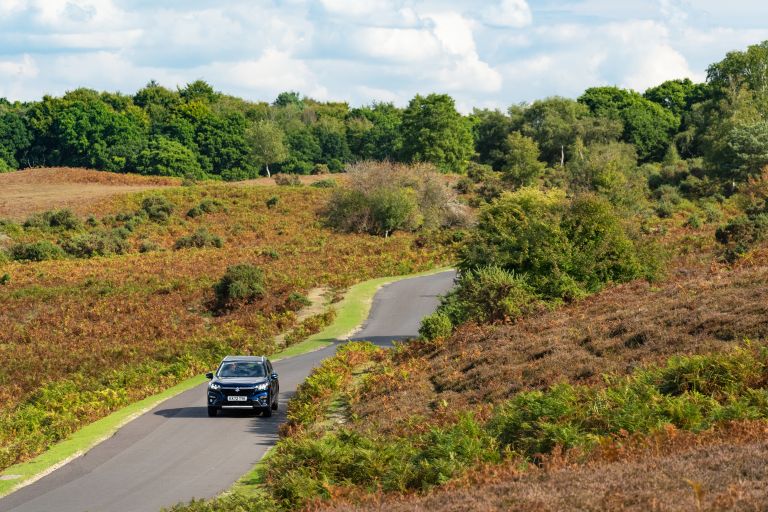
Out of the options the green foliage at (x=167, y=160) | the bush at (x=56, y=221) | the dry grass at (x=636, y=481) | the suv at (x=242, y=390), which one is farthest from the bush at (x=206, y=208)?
the dry grass at (x=636, y=481)

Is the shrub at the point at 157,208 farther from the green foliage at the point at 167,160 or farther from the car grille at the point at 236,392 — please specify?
the car grille at the point at 236,392

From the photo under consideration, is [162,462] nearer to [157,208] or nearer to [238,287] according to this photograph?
[238,287]

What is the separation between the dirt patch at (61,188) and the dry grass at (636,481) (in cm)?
7090

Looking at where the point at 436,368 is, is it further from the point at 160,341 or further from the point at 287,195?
the point at 287,195

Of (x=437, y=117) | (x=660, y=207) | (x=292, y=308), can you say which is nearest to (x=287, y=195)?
(x=437, y=117)

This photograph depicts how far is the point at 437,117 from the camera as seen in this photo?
347 ft

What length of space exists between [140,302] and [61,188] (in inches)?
2083

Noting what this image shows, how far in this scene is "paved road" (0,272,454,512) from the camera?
1584 centimetres

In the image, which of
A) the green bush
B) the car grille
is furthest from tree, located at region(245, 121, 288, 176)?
the car grille

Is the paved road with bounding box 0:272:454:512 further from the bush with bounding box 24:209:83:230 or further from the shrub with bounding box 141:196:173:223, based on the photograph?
the shrub with bounding box 141:196:173:223

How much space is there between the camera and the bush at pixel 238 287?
146 feet

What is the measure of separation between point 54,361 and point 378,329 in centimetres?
1309

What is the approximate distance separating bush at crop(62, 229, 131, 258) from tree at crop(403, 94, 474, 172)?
4625 centimetres

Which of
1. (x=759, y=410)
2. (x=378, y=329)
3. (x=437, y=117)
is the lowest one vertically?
(x=378, y=329)
